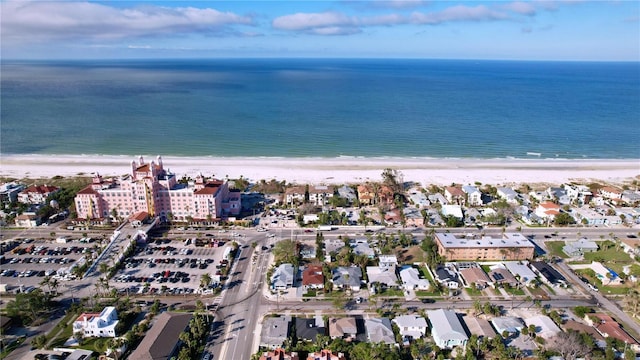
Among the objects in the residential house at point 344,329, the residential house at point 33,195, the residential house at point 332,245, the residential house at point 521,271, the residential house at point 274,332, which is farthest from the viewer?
the residential house at point 33,195

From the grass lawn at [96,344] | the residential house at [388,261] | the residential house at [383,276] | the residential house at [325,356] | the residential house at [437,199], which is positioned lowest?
the grass lawn at [96,344]

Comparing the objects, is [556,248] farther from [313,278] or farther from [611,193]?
[313,278]

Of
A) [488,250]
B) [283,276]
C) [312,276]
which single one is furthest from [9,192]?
[488,250]

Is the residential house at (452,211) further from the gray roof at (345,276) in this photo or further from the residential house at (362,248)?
the gray roof at (345,276)

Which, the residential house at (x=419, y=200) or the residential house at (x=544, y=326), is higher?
the residential house at (x=419, y=200)

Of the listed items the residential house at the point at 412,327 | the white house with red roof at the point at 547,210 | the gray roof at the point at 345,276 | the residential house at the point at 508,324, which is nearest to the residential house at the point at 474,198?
the white house with red roof at the point at 547,210

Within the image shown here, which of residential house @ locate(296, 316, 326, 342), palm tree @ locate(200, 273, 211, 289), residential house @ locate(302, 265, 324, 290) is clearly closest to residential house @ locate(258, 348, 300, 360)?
residential house @ locate(296, 316, 326, 342)
